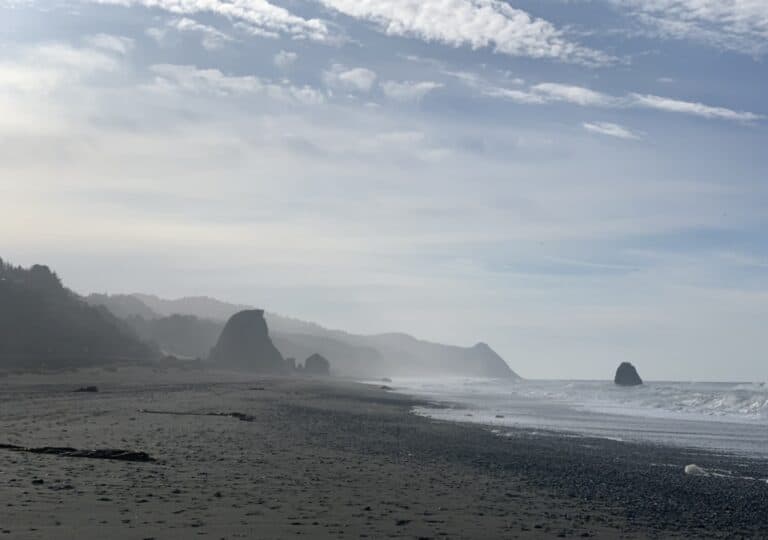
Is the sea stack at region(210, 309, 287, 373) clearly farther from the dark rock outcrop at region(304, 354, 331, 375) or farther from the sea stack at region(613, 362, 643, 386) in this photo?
the sea stack at region(613, 362, 643, 386)

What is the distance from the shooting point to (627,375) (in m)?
140

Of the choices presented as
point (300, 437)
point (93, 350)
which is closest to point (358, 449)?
point (300, 437)

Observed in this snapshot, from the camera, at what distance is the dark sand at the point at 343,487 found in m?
10.4

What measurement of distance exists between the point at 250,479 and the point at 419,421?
69.9ft

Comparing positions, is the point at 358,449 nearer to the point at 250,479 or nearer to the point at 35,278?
the point at 250,479

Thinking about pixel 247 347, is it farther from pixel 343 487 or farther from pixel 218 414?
pixel 343 487

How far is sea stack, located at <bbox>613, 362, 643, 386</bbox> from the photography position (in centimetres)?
13925

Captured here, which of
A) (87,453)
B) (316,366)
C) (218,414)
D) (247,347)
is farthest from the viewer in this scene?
(316,366)

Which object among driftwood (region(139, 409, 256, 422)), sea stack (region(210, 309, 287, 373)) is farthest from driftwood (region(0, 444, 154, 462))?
sea stack (region(210, 309, 287, 373))

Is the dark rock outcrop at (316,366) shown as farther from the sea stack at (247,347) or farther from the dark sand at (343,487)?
the dark sand at (343,487)

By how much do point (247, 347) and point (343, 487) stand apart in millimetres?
133611

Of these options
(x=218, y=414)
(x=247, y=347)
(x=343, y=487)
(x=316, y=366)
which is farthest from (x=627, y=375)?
(x=343, y=487)

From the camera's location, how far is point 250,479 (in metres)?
14.2

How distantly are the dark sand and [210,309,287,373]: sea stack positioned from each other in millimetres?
116872
